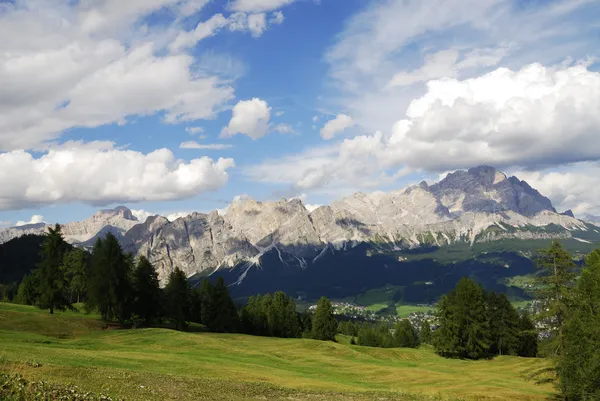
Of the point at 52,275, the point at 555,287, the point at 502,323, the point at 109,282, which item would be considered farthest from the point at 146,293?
the point at 502,323

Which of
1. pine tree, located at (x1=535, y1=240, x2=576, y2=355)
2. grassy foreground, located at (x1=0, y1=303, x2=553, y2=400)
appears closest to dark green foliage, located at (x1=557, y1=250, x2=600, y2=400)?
pine tree, located at (x1=535, y1=240, x2=576, y2=355)

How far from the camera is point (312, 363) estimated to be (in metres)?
60.6

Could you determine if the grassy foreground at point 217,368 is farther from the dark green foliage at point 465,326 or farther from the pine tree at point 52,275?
the pine tree at point 52,275

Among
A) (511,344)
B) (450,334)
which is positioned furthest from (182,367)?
(511,344)

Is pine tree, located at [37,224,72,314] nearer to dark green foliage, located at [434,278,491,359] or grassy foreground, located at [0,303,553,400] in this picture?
grassy foreground, located at [0,303,553,400]

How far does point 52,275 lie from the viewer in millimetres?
75438

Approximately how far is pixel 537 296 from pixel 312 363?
96.6 ft

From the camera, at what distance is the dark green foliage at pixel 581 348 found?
37.5 meters

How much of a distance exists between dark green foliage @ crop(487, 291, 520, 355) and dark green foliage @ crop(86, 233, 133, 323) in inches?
2910

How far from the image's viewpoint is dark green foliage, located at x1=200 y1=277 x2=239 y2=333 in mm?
103125

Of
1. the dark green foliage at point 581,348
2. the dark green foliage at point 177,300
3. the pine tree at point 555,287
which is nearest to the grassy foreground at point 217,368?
the dark green foliage at point 581,348

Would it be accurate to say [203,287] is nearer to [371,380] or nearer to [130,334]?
[130,334]

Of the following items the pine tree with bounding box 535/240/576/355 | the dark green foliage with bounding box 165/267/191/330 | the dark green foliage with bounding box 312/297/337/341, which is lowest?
the dark green foliage with bounding box 312/297/337/341

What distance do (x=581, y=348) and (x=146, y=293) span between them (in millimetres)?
73984
